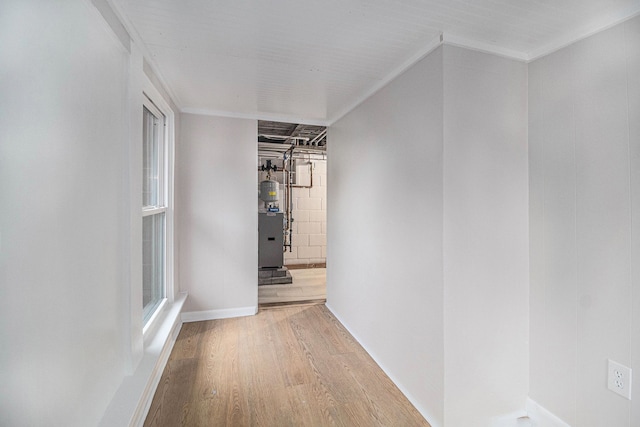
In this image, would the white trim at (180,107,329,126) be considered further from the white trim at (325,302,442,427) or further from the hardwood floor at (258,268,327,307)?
the white trim at (325,302,442,427)

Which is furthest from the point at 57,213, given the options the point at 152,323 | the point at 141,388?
the point at 152,323

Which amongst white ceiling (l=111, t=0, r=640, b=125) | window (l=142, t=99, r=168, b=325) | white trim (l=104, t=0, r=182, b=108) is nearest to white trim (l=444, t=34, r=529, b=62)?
white ceiling (l=111, t=0, r=640, b=125)

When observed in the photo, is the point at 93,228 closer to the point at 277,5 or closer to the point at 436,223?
the point at 277,5

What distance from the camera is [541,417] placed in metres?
1.71

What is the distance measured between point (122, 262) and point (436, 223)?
1694mm

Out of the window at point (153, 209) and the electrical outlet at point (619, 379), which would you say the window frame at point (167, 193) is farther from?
the electrical outlet at point (619, 379)

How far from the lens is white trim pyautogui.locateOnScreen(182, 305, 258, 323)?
3123 millimetres

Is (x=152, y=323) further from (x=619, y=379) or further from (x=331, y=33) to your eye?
(x=619, y=379)

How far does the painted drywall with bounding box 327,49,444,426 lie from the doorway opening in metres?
1.36

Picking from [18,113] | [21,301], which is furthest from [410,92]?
[21,301]

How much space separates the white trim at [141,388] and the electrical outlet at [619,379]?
2205 millimetres

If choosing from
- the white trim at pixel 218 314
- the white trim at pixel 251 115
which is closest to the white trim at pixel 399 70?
the white trim at pixel 251 115

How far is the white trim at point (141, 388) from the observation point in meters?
1.31

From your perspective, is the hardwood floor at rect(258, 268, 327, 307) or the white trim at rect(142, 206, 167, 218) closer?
the white trim at rect(142, 206, 167, 218)
